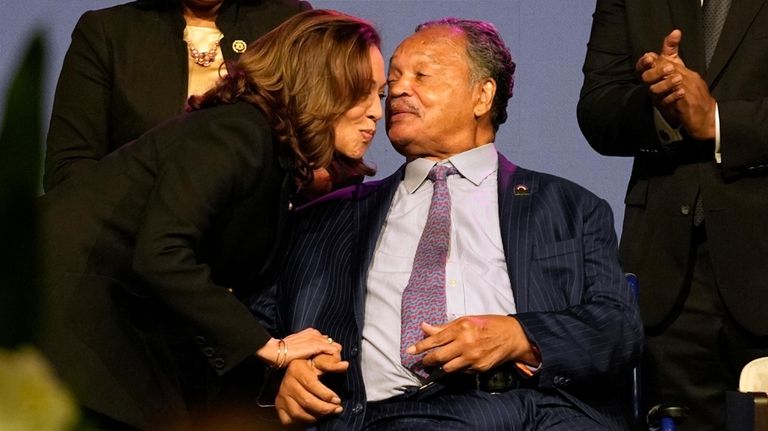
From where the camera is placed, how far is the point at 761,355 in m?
2.40

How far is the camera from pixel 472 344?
6.64 feet

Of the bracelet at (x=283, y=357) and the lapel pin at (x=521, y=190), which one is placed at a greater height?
the lapel pin at (x=521, y=190)

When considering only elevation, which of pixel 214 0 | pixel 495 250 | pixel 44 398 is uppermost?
pixel 44 398

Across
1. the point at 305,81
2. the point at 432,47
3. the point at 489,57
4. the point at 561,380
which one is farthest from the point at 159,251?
the point at 489,57

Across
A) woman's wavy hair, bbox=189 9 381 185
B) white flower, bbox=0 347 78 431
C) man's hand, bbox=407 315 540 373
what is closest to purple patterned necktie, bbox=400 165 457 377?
man's hand, bbox=407 315 540 373

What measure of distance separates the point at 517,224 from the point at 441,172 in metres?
0.26

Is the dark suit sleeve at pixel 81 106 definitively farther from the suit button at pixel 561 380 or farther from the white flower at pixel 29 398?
the white flower at pixel 29 398

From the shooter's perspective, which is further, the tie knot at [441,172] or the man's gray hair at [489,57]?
the man's gray hair at [489,57]

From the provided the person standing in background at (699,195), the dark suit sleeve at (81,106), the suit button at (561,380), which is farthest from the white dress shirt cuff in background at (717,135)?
the dark suit sleeve at (81,106)

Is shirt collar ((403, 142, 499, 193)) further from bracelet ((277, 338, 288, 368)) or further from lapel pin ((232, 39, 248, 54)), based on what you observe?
bracelet ((277, 338, 288, 368))

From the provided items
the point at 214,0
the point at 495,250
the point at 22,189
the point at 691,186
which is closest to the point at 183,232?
the point at 495,250

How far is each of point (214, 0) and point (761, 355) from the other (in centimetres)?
148

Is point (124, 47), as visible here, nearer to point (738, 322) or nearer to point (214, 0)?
point (214, 0)

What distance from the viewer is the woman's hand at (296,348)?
196 cm
